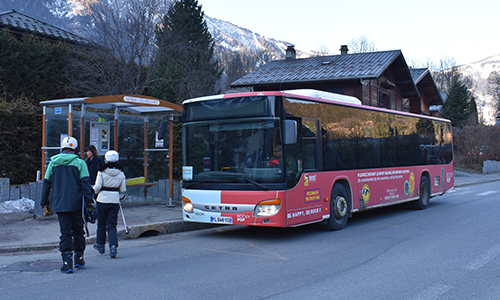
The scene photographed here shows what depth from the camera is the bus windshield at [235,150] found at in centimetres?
844

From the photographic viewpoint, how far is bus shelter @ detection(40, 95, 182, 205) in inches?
437

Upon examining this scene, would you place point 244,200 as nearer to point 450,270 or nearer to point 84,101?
point 450,270

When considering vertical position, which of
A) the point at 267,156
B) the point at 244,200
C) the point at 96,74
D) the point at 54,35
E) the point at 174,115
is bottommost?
the point at 244,200

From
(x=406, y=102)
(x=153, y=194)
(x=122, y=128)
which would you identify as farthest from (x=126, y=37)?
(x=406, y=102)

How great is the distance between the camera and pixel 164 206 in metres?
13.1

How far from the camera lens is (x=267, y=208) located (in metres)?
8.40

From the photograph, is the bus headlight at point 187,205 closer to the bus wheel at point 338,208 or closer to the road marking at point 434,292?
the bus wheel at point 338,208

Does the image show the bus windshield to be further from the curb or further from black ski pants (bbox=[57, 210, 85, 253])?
black ski pants (bbox=[57, 210, 85, 253])

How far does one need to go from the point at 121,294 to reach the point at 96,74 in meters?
18.4

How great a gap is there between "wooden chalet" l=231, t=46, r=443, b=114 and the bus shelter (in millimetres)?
14238

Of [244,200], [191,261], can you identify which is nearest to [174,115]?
[244,200]

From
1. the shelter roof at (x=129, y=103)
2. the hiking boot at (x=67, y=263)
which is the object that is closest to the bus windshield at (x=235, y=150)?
the shelter roof at (x=129, y=103)

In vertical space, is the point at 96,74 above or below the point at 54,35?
below

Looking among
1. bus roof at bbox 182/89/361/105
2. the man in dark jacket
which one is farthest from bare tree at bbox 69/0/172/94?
the man in dark jacket
